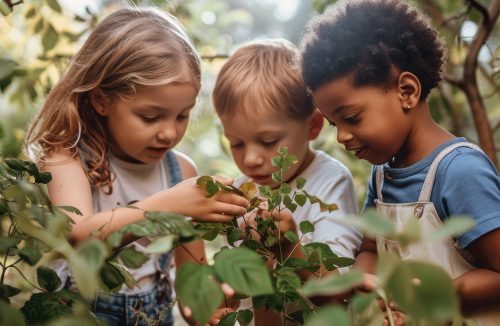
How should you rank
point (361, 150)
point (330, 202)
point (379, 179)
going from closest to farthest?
point (361, 150)
point (379, 179)
point (330, 202)

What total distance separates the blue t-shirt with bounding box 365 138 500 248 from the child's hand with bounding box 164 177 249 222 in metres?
0.43

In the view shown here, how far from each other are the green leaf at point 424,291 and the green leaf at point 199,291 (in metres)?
0.23

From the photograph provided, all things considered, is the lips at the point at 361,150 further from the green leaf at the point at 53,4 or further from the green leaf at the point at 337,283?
the green leaf at the point at 53,4

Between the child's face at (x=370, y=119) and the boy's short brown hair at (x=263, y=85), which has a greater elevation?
the child's face at (x=370, y=119)

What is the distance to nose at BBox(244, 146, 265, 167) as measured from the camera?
156 centimetres

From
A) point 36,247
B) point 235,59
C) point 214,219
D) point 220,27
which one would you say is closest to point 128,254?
point 36,247

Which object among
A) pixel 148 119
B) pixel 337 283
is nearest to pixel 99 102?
pixel 148 119

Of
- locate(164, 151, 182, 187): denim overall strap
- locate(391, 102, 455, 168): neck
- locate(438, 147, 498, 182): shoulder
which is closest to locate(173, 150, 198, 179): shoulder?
locate(164, 151, 182, 187): denim overall strap

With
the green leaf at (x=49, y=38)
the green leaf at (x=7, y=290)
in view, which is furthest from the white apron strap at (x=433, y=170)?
the green leaf at (x=49, y=38)

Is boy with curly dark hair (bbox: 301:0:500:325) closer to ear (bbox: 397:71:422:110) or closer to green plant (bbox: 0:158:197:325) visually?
ear (bbox: 397:71:422:110)

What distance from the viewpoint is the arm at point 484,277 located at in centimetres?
107

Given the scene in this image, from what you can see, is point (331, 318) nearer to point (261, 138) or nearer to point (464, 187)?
point (464, 187)

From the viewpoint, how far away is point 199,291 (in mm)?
634

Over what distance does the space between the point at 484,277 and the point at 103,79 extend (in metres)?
1.17
